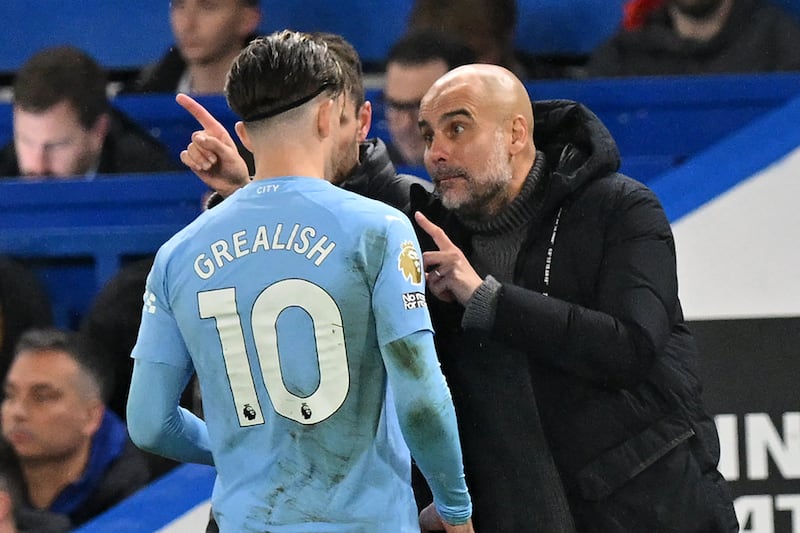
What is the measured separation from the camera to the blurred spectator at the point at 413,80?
435 cm

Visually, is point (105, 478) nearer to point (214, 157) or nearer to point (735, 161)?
point (214, 157)

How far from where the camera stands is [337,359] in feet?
6.72

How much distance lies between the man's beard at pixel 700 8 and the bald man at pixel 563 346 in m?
2.04

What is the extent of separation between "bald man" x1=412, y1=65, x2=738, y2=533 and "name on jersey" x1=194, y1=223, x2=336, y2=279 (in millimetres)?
410

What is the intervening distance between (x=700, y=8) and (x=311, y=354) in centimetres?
290

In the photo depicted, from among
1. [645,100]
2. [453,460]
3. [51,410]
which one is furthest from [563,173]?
[51,410]

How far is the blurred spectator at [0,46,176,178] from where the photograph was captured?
178 inches

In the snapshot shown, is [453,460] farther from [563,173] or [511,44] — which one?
[511,44]

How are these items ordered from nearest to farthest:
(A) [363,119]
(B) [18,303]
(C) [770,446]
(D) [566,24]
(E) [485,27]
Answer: (A) [363,119]
(C) [770,446]
(B) [18,303]
(E) [485,27]
(D) [566,24]

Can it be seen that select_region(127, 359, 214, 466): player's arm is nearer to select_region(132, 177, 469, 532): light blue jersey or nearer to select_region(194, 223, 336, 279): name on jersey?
select_region(132, 177, 469, 532): light blue jersey

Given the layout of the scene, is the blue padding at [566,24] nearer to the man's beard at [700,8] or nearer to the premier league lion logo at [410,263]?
the man's beard at [700,8]

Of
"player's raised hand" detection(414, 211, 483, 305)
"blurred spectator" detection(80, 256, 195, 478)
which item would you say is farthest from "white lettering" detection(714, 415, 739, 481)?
"blurred spectator" detection(80, 256, 195, 478)

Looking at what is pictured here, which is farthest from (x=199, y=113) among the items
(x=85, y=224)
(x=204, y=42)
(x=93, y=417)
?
(x=204, y=42)

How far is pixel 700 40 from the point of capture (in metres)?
4.55
